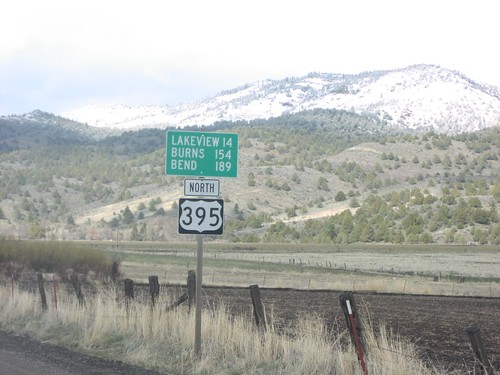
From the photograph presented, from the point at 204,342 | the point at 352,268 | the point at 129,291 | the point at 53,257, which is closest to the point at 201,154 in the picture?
the point at 204,342

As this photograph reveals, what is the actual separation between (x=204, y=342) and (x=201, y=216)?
8.09 feet

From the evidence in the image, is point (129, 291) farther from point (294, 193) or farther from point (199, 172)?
point (294, 193)

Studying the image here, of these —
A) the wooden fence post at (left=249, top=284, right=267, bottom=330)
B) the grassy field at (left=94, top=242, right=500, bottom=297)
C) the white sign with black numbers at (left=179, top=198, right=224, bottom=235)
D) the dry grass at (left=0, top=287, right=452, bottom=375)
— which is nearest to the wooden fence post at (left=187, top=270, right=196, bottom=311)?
the dry grass at (left=0, top=287, right=452, bottom=375)

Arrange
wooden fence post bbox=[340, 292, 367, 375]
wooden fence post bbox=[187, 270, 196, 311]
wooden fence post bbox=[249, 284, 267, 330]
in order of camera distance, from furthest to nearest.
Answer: wooden fence post bbox=[187, 270, 196, 311]
wooden fence post bbox=[249, 284, 267, 330]
wooden fence post bbox=[340, 292, 367, 375]

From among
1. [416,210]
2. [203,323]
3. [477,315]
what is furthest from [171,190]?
[203,323]

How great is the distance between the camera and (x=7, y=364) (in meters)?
12.5

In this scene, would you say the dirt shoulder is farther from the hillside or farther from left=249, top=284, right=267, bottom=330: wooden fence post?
the hillside

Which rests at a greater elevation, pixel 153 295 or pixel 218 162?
pixel 218 162

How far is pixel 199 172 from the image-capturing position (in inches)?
507

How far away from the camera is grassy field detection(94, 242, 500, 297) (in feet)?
140

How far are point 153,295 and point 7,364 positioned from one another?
4.22 m

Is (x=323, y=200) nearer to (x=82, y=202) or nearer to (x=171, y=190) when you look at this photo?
(x=171, y=190)

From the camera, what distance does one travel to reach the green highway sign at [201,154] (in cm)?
1285

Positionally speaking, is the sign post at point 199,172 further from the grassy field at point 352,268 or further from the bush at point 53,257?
the bush at point 53,257
